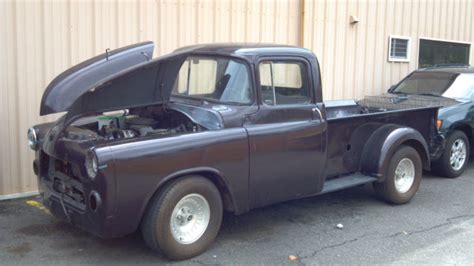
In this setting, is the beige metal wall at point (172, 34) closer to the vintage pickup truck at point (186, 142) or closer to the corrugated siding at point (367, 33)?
the corrugated siding at point (367, 33)

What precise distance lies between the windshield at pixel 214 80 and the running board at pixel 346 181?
4.79 ft

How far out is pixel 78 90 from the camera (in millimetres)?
4527

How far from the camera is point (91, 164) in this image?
417 cm

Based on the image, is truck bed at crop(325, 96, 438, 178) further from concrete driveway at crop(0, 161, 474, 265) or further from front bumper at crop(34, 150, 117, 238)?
front bumper at crop(34, 150, 117, 238)

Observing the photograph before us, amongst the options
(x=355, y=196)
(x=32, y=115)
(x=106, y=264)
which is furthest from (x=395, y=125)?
(x=32, y=115)

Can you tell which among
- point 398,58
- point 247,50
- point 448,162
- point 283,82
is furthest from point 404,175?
point 398,58

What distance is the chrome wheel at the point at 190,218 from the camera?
456 centimetres

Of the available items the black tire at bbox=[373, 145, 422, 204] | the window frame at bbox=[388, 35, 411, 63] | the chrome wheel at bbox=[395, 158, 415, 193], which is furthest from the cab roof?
the window frame at bbox=[388, 35, 411, 63]

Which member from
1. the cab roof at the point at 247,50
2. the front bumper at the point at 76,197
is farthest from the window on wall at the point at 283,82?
the front bumper at the point at 76,197

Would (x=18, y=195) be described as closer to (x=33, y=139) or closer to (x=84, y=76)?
(x=33, y=139)

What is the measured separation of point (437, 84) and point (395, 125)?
114 inches

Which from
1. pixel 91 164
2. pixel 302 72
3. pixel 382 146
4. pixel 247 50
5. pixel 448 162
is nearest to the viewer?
pixel 91 164

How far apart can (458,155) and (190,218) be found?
5105 millimetres

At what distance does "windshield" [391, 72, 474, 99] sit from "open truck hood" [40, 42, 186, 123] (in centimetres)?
521
